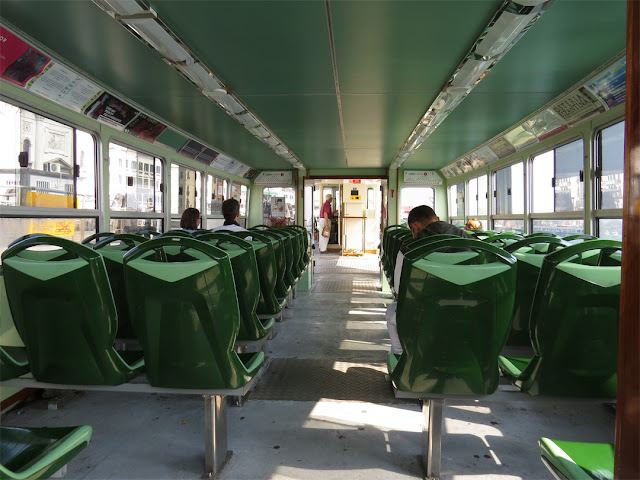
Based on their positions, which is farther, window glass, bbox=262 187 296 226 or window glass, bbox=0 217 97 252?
window glass, bbox=262 187 296 226

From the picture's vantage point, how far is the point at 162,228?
5934 mm

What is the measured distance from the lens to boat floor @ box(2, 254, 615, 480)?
190 centimetres

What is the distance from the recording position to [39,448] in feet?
4.21

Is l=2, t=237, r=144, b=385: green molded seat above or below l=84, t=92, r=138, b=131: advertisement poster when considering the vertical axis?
below

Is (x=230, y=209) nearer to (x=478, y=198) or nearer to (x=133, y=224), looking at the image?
(x=133, y=224)

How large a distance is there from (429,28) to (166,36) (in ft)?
5.91

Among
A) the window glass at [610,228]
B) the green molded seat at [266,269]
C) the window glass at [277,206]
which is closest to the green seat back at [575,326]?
the green molded seat at [266,269]

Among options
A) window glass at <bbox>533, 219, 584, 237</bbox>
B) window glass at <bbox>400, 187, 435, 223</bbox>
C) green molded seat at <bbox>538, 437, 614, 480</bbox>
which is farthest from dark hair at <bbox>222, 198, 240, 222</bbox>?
window glass at <bbox>400, 187, 435, 223</bbox>

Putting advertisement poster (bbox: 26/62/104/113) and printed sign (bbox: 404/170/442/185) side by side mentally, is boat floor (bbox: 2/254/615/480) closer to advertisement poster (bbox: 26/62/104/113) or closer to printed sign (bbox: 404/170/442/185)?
advertisement poster (bbox: 26/62/104/113)

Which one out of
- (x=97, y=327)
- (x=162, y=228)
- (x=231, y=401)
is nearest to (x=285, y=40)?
(x=97, y=327)

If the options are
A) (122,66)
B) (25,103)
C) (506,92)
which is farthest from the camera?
(506,92)

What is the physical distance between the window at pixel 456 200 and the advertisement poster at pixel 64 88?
306 inches

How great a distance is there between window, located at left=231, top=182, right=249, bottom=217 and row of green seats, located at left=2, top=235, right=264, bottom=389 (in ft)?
26.0

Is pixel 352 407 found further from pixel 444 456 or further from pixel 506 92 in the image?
pixel 506 92
